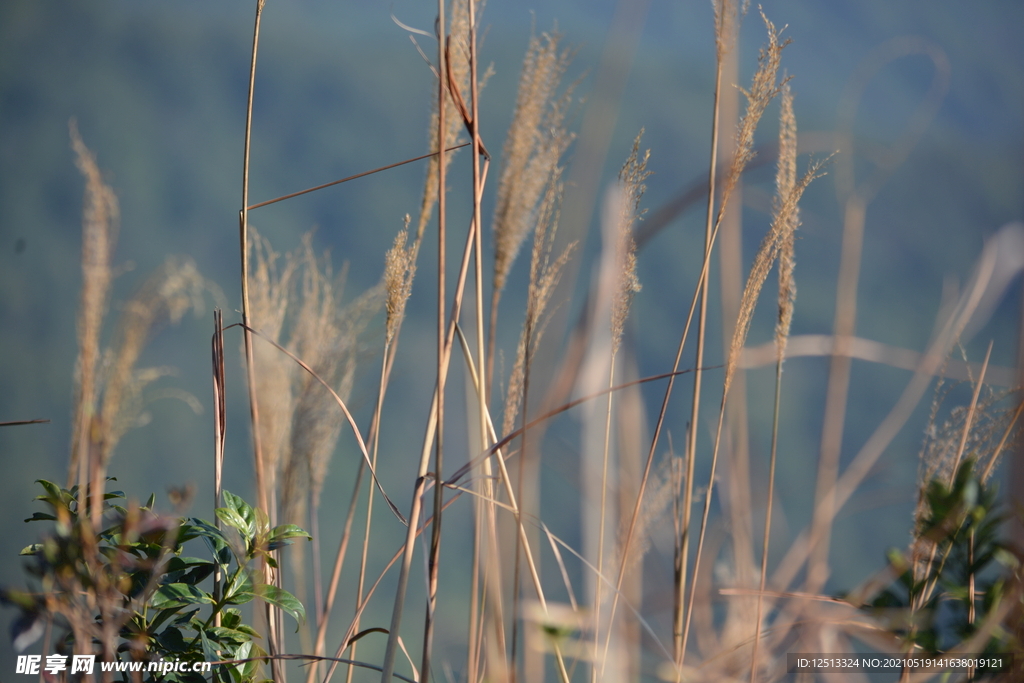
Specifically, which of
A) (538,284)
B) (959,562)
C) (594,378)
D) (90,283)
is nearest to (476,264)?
(538,284)

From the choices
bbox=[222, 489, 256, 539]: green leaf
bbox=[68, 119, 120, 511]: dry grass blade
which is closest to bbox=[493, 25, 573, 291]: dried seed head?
bbox=[222, 489, 256, 539]: green leaf

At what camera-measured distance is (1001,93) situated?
6.74m

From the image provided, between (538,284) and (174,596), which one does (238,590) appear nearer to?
(174,596)

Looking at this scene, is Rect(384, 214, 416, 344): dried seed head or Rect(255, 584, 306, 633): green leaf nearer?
Rect(255, 584, 306, 633): green leaf

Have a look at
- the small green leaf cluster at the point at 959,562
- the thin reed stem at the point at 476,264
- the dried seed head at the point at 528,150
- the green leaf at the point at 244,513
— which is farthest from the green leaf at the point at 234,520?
the small green leaf cluster at the point at 959,562

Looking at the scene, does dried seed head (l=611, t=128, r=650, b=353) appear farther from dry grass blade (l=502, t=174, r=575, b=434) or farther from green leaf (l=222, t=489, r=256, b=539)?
green leaf (l=222, t=489, r=256, b=539)

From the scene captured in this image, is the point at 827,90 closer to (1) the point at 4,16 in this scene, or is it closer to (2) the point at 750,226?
(2) the point at 750,226

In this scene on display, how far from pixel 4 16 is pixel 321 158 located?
366 centimetres

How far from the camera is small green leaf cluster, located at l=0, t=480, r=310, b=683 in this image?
1.31 feet

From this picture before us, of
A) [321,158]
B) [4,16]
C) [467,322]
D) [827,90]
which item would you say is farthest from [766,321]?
[4,16]

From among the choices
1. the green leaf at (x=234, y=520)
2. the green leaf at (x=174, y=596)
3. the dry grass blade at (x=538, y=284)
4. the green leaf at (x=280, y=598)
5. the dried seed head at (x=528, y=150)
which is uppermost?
the dried seed head at (x=528, y=150)

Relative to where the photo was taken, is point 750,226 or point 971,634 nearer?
point 971,634

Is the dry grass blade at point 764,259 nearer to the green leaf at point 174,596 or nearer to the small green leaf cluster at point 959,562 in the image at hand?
the small green leaf cluster at point 959,562

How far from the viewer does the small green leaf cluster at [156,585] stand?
40cm
